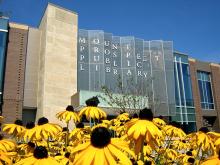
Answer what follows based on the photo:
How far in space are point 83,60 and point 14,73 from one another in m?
7.92

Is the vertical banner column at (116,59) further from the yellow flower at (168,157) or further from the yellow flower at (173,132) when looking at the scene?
the yellow flower at (173,132)

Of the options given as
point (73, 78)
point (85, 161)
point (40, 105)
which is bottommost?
point (85, 161)

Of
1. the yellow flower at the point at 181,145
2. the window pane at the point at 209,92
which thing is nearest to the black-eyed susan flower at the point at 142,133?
the yellow flower at the point at 181,145

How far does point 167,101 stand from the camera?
1587 inches

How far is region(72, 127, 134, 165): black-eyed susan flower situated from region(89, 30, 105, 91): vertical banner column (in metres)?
33.4

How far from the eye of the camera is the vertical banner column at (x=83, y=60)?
121 ft

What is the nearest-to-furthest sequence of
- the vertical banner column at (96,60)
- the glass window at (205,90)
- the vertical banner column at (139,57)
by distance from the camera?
the vertical banner column at (96,60) < the vertical banner column at (139,57) < the glass window at (205,90)

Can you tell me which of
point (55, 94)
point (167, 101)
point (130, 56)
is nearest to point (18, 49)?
point (55, 94)

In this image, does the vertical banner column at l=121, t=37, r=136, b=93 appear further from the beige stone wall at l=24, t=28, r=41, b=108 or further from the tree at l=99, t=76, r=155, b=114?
the beige stone wall at l=24, t=28, r=41, b=108

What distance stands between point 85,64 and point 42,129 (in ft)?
108

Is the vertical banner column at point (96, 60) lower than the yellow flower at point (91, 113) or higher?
higher

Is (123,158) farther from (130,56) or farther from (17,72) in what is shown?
(130,56)

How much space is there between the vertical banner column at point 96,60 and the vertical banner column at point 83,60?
1.48 feet

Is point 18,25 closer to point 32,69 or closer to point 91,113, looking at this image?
point 32,69
